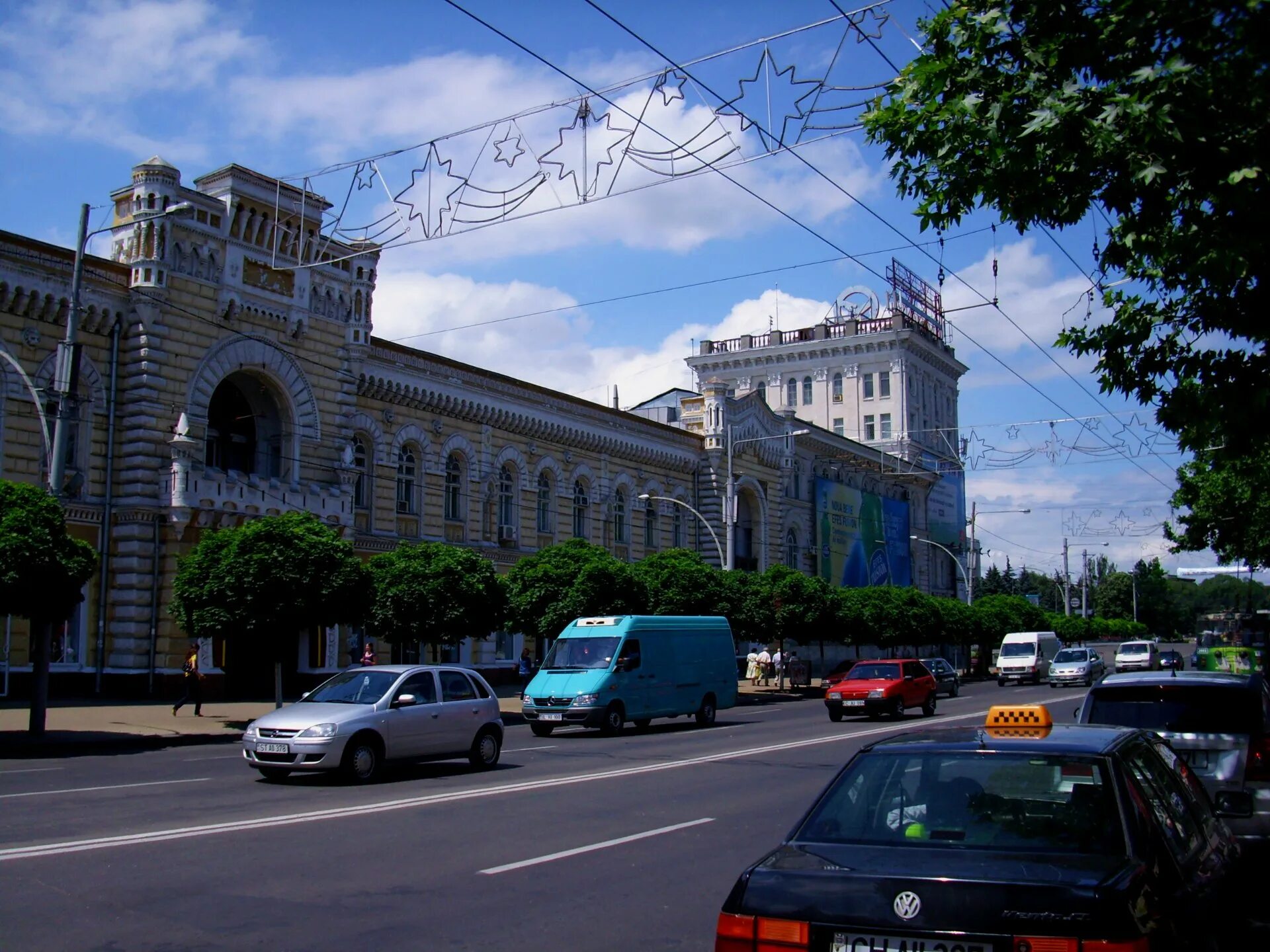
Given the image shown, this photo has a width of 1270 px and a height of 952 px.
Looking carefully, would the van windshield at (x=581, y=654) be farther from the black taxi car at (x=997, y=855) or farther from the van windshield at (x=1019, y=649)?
the van windshield at (x=1019, y=649)

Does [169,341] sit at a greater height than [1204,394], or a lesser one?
greater

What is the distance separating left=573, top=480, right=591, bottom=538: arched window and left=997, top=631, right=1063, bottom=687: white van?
19.7 meters

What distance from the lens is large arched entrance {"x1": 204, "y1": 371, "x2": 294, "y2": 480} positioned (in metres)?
31.9

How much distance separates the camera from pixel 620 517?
157 ft

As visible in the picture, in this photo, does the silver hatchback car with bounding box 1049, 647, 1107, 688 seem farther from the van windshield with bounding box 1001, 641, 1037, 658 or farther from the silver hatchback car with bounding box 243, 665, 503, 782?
the silver hatchback car with bounding box 243, 665, 503, 782

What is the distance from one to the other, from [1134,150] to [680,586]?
30.7 m

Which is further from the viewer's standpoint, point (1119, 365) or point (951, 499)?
point (951, 499)

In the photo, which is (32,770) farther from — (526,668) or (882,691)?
(526,668)

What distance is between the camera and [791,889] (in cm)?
430

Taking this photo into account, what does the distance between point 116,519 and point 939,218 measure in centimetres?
2479

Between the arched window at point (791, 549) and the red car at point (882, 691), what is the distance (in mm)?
28936

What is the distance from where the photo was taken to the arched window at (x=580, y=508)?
45094 millimetres

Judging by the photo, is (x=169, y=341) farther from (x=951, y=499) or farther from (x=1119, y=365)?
(x=951, y=499)

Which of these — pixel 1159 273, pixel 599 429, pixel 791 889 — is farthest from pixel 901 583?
pixel 791 889
